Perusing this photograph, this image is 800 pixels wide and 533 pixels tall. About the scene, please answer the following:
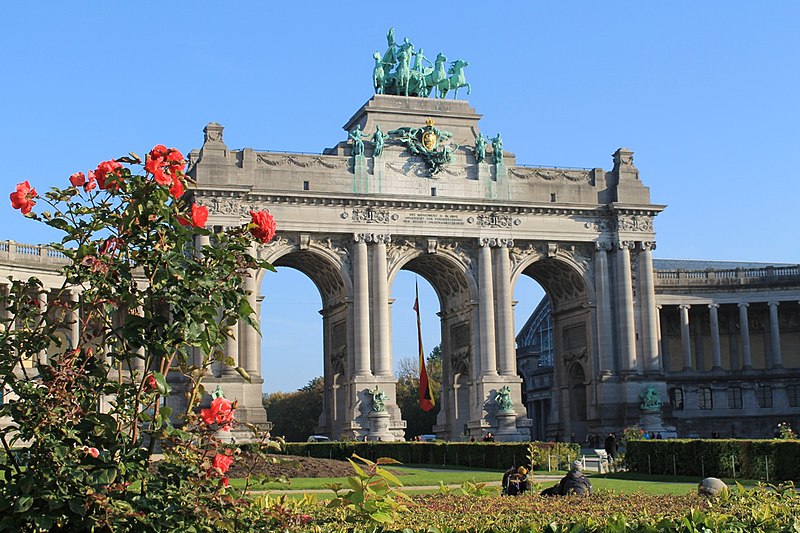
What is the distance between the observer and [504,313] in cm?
7612

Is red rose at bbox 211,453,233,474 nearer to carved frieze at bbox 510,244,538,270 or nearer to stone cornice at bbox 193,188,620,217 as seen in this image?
stone cornice at bbox 193,188,620,217

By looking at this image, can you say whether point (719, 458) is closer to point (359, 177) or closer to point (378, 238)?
point (378, 238)

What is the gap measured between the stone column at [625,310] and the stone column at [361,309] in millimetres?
18283

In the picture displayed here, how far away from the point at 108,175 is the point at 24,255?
66847 millimetres

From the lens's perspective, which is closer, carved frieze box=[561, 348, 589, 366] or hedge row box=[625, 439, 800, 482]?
hedge row box=[625, 439, 800, 482]

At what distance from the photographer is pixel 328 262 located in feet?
243

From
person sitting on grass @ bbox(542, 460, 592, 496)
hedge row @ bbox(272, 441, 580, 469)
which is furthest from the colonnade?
person sitting on grass @ bbox(542, 460, 592, 496)

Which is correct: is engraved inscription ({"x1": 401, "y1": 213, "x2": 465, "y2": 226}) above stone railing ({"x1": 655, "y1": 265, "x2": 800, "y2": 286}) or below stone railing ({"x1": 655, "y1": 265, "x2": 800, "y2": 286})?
above

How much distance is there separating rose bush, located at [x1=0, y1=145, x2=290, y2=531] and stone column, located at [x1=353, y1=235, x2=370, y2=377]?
6087cm

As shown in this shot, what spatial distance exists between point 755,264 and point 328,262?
5562 centimetres

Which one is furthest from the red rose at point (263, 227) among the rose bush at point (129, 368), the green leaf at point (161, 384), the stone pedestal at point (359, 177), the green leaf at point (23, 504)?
the stone pedestal at point (359, 177)

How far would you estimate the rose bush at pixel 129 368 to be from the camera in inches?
416

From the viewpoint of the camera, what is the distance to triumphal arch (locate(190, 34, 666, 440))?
72.5 metres

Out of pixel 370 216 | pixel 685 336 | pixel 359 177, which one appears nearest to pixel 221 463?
pixel 370 216
